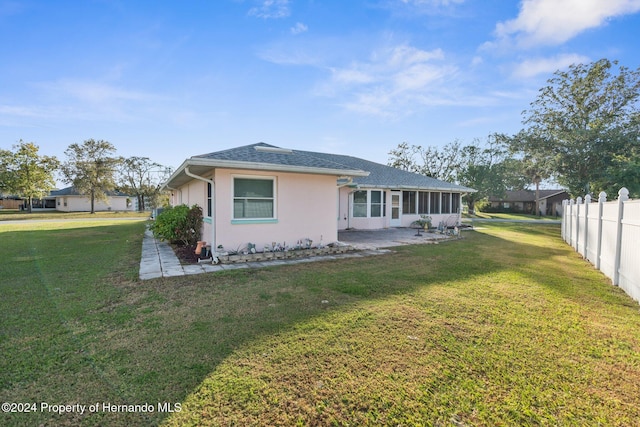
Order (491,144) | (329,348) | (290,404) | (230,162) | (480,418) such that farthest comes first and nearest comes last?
(491,144) < (230,162) < (329,348) < (290,404) < (480,418)

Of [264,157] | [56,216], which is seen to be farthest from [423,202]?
[56,216]

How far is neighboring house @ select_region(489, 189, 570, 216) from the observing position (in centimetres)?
4662

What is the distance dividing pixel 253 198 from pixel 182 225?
290cm

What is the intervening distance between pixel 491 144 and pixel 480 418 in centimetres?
4463

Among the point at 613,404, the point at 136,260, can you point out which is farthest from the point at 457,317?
the point at 136,260

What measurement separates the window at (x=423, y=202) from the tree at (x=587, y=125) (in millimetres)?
11006

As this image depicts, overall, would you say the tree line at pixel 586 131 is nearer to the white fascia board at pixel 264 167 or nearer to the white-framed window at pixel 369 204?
the white-framed window at pixel 369 204

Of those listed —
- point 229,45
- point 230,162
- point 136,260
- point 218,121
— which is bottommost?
point 136,260

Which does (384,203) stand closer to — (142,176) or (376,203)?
(376,203)

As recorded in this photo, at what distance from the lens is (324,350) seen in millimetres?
3084

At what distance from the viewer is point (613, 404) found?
7.48 ft

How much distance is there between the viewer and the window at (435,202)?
18391 millimetres

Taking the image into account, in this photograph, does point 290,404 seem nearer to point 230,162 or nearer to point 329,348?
point 329,348

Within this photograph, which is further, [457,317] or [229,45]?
[229,45]
